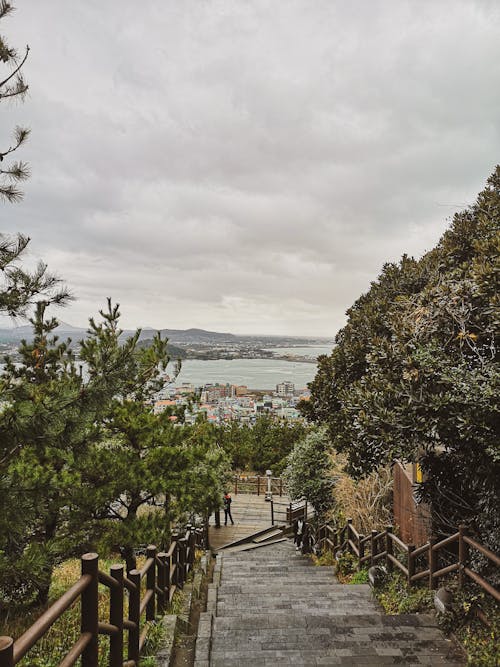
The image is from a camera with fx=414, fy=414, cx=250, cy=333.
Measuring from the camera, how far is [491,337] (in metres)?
3.77

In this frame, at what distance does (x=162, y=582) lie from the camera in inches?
183

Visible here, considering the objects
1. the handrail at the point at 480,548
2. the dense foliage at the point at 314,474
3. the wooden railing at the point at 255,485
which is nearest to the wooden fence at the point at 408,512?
Result: the handrail at the point at 480,548

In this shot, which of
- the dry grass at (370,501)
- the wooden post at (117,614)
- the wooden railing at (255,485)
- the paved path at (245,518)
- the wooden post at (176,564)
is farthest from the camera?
the wooden railing at (255,485)

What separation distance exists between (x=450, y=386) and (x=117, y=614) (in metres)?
3.02

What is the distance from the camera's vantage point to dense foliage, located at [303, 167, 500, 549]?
3.43 meters

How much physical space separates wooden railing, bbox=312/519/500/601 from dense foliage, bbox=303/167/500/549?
0.39 m

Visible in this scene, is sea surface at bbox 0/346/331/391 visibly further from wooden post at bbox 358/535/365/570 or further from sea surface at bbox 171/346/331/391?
wooden post at bbox 358/535/365/570

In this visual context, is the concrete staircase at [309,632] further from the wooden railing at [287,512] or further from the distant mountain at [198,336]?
the distant mountain at [198,336]

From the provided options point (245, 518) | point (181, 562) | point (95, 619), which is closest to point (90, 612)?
point (95, 619)

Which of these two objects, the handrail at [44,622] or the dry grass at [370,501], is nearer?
the handrail at [44,622]

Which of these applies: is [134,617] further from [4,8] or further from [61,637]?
[4,8]

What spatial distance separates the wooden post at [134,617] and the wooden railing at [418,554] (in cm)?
294

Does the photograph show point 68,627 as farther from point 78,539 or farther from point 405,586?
point 405,586

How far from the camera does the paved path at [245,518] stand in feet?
40.4
